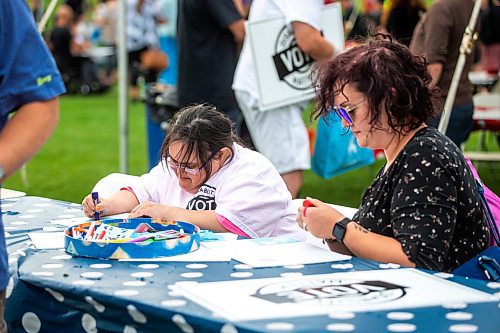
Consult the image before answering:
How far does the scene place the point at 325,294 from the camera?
2049 mm

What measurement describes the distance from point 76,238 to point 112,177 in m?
1.08

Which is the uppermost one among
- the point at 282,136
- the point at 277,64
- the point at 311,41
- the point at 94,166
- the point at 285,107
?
the point at 311,41

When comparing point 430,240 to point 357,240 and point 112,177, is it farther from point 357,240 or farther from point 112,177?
point 112,177

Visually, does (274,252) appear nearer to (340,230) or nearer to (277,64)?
(340,230)

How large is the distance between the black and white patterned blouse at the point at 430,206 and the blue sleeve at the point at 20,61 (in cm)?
96

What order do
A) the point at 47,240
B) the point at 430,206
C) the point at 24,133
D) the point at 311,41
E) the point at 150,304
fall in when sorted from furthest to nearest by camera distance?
the point at 311,41 < the point at 47,240 < the point at 430,206 < the point at 150,304 < the point at 24,133

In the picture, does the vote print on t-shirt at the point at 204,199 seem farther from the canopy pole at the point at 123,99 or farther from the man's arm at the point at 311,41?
the canopy pole at the point at 123,99

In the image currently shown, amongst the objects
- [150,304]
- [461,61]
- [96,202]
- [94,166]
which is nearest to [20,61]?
[150,304]

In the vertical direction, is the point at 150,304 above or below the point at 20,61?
below

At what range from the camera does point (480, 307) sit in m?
1.97

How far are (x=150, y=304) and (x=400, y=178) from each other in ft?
2.63

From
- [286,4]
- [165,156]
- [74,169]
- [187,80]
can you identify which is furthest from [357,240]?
[74,169]

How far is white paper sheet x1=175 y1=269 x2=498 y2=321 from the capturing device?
1932 mm

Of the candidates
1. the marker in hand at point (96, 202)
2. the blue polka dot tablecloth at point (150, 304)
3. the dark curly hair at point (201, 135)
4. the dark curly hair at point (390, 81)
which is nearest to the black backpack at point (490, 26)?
the dark curly hair at point (201, 135)
